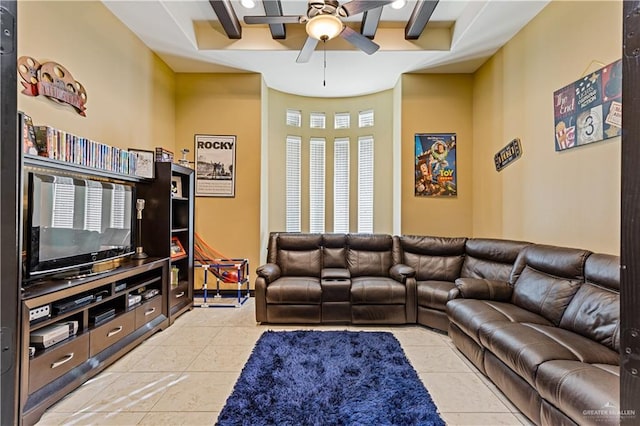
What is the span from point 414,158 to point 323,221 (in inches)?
75.4

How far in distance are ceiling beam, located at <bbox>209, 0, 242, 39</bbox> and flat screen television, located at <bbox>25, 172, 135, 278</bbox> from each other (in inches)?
83.8

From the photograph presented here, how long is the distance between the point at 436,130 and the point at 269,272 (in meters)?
3.17

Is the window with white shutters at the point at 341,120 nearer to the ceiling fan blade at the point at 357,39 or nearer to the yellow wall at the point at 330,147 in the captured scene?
the yellow wall at the point at 330,147

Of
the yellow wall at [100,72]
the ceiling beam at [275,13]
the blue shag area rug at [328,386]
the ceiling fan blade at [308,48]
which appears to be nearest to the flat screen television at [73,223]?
the yellow wall at [100,72]

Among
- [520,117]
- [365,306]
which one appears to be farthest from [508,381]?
[520,117]

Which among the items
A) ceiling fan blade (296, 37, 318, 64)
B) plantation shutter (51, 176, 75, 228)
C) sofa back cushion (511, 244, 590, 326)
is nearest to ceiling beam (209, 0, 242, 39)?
ceiling fan blade (296, 37, 318, 64)

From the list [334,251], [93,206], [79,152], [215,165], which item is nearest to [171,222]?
[93,206]

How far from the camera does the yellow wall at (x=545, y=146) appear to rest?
2320 millimetres

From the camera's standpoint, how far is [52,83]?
2.46 meters

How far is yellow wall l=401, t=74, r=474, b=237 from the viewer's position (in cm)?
440

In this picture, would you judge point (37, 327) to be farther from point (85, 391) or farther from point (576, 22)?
point (576, 22)

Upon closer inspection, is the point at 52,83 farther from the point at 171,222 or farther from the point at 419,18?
the point at 419,18

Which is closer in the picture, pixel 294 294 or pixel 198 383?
pixel 198 383

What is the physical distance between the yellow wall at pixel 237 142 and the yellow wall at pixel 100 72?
323mm
